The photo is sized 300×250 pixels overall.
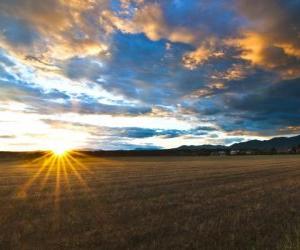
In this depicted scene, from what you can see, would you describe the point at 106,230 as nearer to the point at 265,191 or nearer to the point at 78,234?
the point at 78,234

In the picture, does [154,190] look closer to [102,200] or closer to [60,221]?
[102,200]

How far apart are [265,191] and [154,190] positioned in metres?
5.74

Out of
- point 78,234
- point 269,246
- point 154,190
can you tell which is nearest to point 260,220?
point 269,246

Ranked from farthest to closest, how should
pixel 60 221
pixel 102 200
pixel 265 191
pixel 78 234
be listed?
pixel 265 191 < pixel 102 200 < pixel 60 221 < pixel 78 234

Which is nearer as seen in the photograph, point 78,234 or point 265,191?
point 78,234

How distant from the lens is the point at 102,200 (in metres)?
17.2

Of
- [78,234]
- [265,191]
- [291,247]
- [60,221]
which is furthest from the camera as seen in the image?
[265,191]

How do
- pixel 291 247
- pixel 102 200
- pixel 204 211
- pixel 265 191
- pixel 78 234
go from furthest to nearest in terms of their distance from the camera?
pixel 265 191 → pixel 102 200 → pixel 204 211 → pixel 78 234 → pixel 291 247

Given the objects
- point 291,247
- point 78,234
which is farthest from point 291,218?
point 78,234

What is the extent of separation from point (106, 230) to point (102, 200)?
20.3 feet

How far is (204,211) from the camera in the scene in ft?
46.2

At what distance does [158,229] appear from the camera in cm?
1120

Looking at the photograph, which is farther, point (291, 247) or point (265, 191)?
point (265, 191)

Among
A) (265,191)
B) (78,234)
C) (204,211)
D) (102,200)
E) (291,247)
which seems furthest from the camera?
(265,191)
